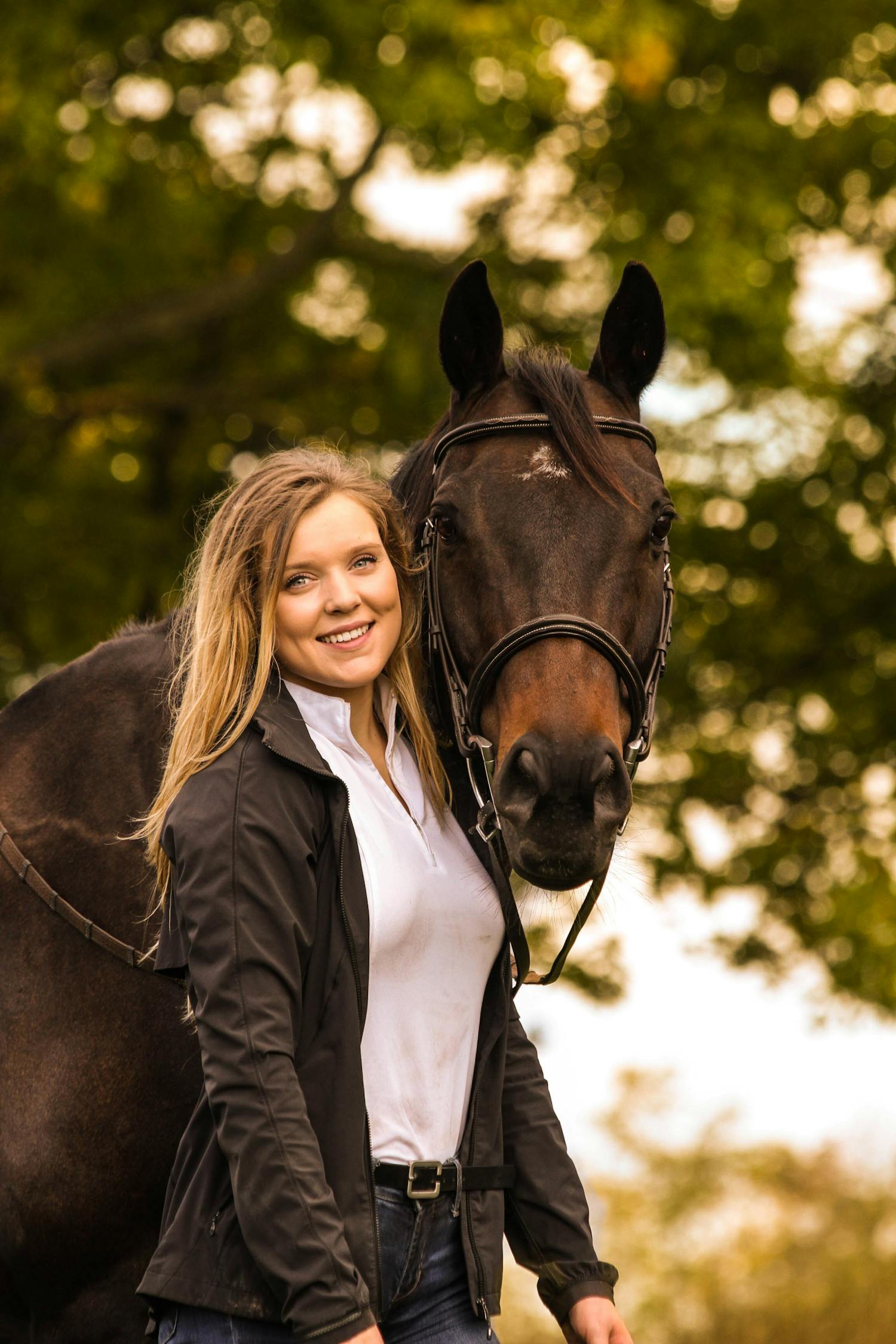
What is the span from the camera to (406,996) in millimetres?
2510

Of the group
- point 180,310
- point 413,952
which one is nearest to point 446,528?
point 413,952

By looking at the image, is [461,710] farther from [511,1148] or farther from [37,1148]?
[37,1148]

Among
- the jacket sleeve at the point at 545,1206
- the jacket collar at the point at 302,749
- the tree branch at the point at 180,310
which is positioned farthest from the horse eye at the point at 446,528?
the tree branch at the point at 180,310

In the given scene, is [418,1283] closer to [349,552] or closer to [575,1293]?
[575,1293]

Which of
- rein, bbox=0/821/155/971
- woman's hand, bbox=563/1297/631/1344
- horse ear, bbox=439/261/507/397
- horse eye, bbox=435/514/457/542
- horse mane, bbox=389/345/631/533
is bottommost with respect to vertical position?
woman's hand, bbox=563/1297/631/1344

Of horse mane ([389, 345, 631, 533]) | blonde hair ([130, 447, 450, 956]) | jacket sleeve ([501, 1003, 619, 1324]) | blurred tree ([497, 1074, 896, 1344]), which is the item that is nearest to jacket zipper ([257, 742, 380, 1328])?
blonde hair ([130, 447, 450, 956])

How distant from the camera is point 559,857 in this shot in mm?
2416

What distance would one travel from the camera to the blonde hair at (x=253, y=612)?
2.46 meters

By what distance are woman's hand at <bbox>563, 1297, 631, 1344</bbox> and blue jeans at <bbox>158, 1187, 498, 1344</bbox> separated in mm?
225

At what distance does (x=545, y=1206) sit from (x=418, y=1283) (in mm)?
362

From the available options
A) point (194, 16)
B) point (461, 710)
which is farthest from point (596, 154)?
point (461, 710)

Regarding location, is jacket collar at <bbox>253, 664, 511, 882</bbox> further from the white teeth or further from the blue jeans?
the blue jeans

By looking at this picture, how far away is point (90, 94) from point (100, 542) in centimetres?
290

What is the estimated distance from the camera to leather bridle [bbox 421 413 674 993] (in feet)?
8.51
